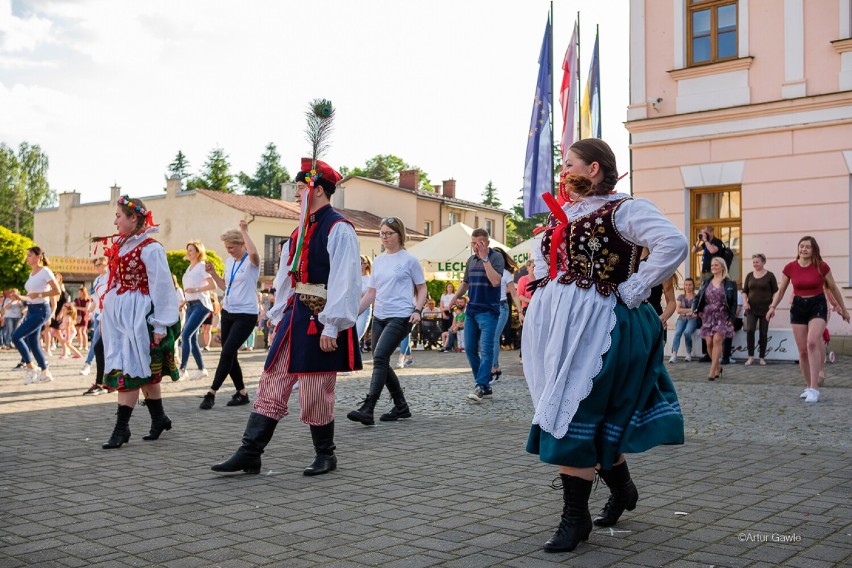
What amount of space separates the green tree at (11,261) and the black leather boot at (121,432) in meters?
34.6

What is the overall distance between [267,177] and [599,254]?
97795 mm

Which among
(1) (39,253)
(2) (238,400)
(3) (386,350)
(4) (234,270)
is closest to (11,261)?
(1) (39,253)

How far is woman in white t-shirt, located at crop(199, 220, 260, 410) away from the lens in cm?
977

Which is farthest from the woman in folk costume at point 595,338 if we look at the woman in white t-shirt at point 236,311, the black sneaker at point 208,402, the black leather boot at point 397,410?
the black sneaker at point 208,402

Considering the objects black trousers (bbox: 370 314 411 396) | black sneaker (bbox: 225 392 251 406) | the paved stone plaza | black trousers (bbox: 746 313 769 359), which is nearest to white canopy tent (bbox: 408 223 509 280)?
black trousers (bbox: 746 313 769 359)

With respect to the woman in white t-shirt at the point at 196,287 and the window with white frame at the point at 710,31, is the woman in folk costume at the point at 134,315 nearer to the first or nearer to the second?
the woman in white t-shirt at the point at 196,287

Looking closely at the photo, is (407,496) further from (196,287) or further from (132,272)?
(196,287)

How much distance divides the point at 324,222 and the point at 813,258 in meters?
6.50

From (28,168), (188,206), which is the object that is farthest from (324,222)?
(28,168)

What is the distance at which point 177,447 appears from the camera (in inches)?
282

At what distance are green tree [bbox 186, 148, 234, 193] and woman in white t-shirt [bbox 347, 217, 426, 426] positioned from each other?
87.9m

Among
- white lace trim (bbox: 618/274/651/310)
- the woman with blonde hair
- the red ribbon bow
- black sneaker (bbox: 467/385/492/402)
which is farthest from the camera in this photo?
the woman with blonde hair

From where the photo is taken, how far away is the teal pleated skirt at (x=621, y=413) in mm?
4116

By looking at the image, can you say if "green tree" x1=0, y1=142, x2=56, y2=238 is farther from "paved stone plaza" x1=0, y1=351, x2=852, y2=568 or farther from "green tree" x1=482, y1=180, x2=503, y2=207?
"paved stone plaza" x1=0, y1=351, x2=852, y2=568
